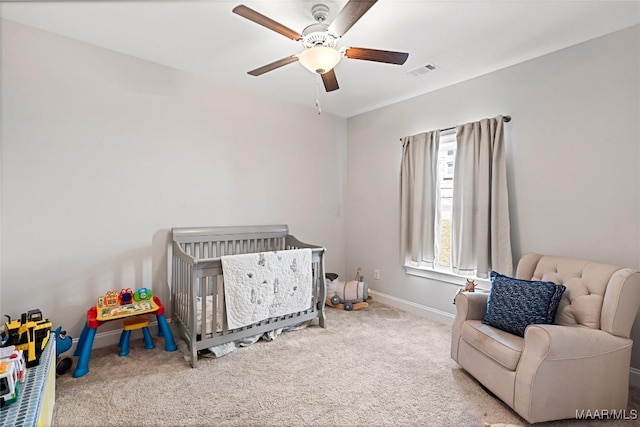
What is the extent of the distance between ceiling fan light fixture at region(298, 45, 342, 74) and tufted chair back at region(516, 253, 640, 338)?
2.06m

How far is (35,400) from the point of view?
55.5 inches

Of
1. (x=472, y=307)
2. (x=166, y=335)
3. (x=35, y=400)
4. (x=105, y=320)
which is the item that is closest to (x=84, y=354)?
(x=105, y=320)

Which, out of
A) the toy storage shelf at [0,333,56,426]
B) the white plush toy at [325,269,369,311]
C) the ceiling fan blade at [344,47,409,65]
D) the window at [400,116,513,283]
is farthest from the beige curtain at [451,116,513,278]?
the toy storage shelf at [0,333,56,426]

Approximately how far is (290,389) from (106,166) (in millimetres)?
2275

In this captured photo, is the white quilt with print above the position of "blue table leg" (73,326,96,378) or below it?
above

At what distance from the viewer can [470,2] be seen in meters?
1.94

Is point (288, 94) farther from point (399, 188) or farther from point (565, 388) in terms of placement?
point (565, 388)

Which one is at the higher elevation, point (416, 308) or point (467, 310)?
point (467, 310)

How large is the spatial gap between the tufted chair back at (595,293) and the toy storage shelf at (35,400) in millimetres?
2829

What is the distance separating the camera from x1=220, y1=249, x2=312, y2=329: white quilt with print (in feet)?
8.29

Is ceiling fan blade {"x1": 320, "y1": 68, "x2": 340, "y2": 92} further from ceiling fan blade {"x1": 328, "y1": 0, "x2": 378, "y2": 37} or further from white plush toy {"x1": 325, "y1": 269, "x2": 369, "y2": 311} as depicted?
white plush toy {"x1": 325, "y1": 269, "x2": 369, "y2": 311}

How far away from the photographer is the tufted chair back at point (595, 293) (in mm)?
1818

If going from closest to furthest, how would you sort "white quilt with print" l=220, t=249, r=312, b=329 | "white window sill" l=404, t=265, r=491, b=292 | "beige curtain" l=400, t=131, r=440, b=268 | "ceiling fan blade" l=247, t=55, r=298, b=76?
"ceiling fan blade" l=247, t=55, r=298, b=76 → "white quilt with print" l=220, t=249, r=312, b=329 → "white window sill" l=404, t=265, r=491, b=292 → "beige curtain" l=400, t=131, r=440, b=268

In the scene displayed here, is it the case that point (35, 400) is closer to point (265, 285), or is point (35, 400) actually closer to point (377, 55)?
point (265, 285)
